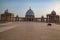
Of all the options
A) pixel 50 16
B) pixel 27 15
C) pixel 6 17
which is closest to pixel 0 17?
pixel 6 17

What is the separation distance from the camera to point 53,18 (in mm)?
54031

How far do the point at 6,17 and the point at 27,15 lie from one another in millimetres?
29728

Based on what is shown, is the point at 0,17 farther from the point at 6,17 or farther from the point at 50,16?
the point at 50,16

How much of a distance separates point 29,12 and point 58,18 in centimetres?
2187

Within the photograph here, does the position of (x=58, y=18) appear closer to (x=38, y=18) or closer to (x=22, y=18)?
(x=38, y=18)

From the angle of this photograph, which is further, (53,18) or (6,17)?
(53,18)

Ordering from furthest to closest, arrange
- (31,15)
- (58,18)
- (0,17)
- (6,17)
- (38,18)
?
(31,15) < (38,18) < (58,18) < (0,17) < (6,17)

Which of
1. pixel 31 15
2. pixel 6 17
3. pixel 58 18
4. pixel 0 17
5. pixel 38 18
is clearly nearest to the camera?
pixel 6 17

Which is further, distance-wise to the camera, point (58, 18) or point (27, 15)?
point (27, 15)

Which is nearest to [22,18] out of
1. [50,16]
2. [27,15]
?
[27,15]

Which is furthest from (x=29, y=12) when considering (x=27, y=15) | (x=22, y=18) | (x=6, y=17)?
(x=6, y=17)

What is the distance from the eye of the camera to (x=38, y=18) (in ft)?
232

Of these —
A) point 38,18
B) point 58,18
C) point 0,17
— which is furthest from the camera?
point 38,18

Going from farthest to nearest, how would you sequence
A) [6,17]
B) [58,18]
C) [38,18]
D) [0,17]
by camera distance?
1. [38,18]
2. [58,18]
3. [0,17]
4. [6,17]
